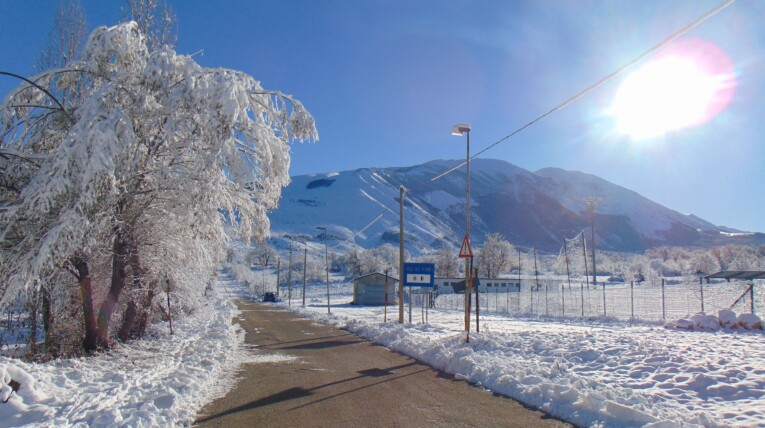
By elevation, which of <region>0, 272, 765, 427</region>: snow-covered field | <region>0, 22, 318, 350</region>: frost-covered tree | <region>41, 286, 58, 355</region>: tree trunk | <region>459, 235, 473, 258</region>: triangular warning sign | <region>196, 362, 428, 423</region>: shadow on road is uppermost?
<region>0, 22, 318, 350</region>: frost-covered tree

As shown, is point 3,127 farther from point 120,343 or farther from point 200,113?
point 120,343

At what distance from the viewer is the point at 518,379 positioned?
32.6ft

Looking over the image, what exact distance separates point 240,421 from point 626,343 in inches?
411

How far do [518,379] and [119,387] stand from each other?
7.11 metres

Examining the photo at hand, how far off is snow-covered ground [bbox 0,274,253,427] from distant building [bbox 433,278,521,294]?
60.4 metres

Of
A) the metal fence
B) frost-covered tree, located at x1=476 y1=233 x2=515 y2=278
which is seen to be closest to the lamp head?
the metal fence

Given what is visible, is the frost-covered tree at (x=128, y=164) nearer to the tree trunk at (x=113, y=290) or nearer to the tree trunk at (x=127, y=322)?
the tree trunk at (x=113, y=290)

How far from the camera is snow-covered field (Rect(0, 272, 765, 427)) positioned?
7312 mm

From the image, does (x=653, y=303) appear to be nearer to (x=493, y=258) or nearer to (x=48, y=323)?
(x=48, y=323)

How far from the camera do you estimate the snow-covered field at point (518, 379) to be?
731 cm

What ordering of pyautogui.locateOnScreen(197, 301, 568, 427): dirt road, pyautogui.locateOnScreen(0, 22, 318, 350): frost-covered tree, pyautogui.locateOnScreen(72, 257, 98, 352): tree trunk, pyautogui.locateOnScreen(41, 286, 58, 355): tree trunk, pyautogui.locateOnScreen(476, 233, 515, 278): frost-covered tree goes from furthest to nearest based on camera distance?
pyautogui.locateOnScreen(476, 233, 515, 278): frost-covered tree, pyautogui.locateOnScreen(41, 286, 58, 355): tree trunk, pyautogui.locateOnScreen(72, 257, 98, 352): tree trunk, pyautogui.locateOnScreen(0, 22, 318, 350): frost-covered tree, pyautogui.locateOnScreen(197, 301, 568, 427): dirt road

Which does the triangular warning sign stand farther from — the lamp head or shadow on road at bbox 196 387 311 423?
shadow on road at bbox 196 387 311 423

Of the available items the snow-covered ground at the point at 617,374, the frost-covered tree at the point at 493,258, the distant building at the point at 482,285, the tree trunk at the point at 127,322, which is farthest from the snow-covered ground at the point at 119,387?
the frost-covered tree at the point at 493,258

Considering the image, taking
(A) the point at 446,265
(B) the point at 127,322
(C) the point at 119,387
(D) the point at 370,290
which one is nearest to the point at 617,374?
(C) the point at 119,387
